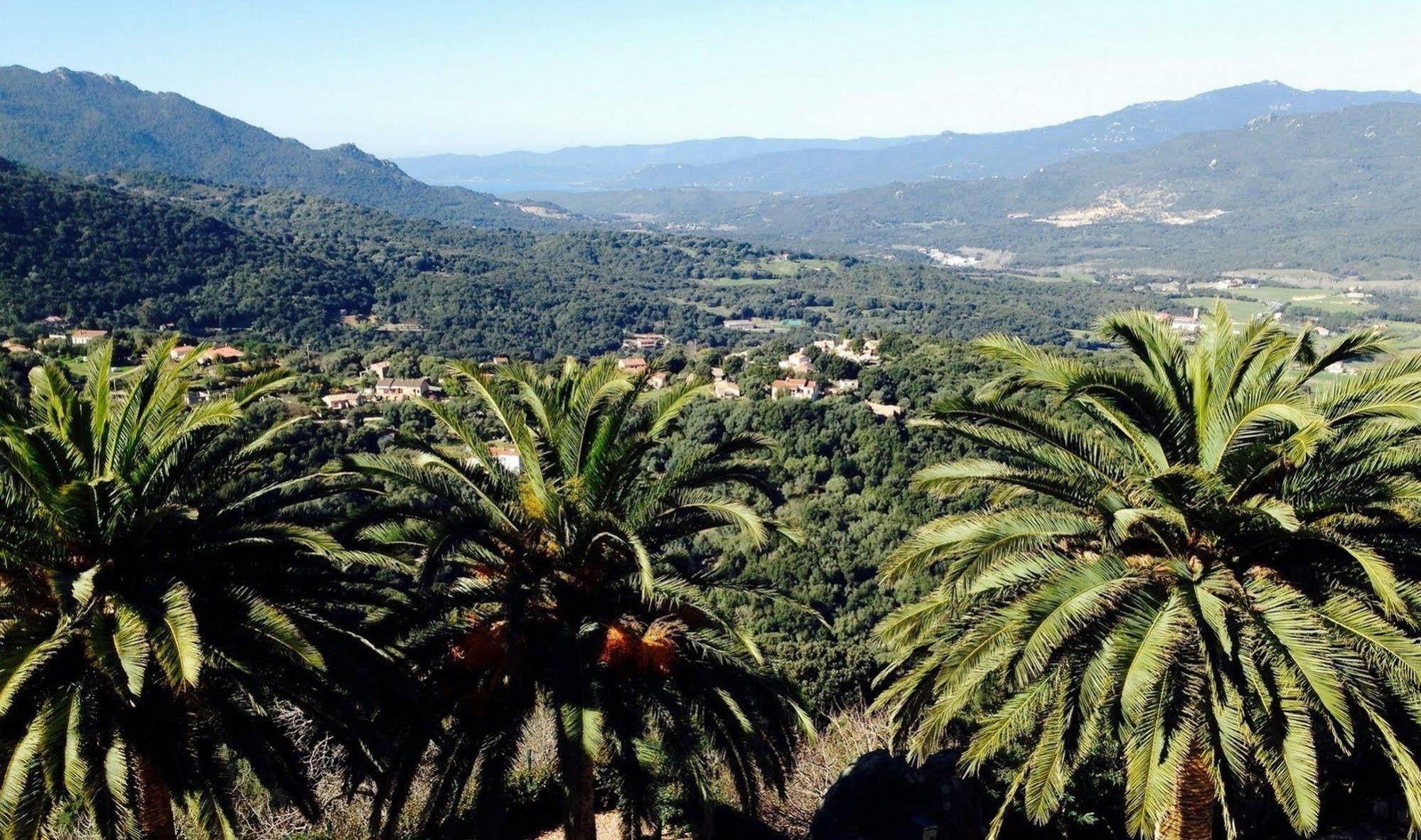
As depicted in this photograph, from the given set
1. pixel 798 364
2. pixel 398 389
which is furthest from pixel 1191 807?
pixel 798 364

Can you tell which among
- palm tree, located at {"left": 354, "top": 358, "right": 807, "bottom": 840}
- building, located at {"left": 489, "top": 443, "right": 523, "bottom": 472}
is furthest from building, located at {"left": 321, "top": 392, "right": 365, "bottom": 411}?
palm tree, located at {"left": 354, "top": 358, "right": 807, "bottom": 840}

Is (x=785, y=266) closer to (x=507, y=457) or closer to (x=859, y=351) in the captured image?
(x=859, y=351)

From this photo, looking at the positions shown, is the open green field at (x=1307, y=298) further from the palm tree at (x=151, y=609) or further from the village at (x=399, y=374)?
the palm tree at (x=151, y=609)

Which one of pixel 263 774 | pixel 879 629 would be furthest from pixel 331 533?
pixel 879 629

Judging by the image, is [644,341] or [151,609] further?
[644,341]

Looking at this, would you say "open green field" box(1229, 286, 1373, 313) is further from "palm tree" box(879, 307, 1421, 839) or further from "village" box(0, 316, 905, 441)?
"palm tree" box(879, 307, 1421, 839)

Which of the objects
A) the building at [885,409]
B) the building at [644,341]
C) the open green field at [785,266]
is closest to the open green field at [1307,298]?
the open green field at [785,266]
